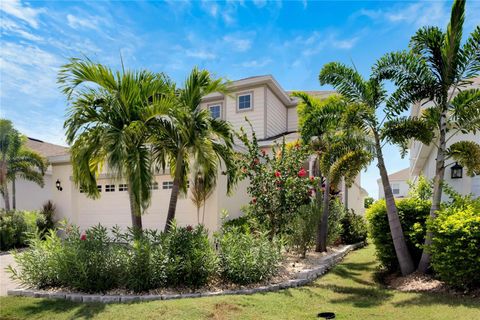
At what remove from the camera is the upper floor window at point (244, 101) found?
16594 millimetres

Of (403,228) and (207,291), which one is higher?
(403,228)

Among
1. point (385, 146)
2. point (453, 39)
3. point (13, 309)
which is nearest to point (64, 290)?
point (13, 309)

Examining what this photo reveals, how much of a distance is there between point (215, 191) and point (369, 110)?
636cm

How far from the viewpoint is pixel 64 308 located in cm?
559

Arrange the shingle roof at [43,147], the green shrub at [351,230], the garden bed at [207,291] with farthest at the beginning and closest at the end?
the shingle roof at [43,147], the green shrub at [351,230], the garden bed at [207,291]

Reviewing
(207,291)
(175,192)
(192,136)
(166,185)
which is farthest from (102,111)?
(166,185)

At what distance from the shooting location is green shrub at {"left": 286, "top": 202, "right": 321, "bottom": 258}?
954cm

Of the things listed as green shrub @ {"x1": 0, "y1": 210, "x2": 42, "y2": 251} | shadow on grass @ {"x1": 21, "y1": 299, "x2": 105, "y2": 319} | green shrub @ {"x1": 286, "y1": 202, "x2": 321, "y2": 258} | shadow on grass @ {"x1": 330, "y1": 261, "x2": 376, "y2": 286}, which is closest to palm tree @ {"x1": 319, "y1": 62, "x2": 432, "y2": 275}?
shadow on grass @ {"x1": 330, "y1": 261, "x2": 376, "y2": 286}

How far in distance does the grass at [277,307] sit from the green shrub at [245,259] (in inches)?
25.0

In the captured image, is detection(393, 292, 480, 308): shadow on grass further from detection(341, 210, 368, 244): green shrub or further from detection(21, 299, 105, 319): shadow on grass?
detection(341, 210, 368, 244): green shrub

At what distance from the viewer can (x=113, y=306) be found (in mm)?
5598

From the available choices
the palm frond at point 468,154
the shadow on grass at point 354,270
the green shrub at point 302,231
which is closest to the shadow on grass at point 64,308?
the green shrub at point 302,231

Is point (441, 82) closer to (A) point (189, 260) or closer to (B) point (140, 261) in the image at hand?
(A) point (189, 260)

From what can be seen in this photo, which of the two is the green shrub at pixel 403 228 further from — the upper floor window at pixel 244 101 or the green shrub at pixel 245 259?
the upper floor window at pixel 244 101
